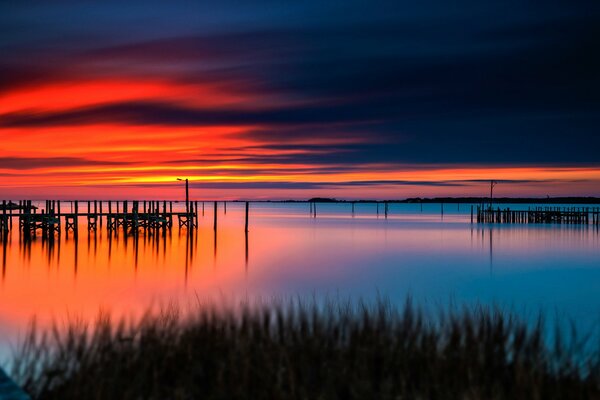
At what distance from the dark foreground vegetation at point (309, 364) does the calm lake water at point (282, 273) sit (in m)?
5.23

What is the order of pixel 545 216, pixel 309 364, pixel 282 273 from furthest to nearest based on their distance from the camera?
pixel 545 216 < pixel 282 273 < pixel 309 364

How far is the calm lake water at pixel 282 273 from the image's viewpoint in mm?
21312

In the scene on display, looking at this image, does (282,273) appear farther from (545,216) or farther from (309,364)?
(545,216)

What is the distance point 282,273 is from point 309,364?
20333 mm

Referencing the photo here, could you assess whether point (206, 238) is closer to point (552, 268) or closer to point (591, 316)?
point (552, 268)

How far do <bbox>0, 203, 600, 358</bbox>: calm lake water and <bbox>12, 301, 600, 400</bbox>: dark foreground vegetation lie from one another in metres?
5.23

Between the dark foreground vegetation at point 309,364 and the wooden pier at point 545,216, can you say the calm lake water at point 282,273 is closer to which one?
the dark foreground vegetation at point 309,364

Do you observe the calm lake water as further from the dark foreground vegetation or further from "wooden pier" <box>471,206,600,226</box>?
"wooden pier" <box>471,206,600,226</box>

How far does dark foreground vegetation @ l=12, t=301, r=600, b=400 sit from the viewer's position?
7.64 m

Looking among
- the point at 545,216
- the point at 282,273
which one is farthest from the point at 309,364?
the point at 545,216

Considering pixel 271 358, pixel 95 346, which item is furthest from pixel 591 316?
pixel 95 346

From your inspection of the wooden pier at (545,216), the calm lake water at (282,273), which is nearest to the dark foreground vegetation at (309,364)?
the calm lake water at (282,273)

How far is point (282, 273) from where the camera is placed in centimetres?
2898

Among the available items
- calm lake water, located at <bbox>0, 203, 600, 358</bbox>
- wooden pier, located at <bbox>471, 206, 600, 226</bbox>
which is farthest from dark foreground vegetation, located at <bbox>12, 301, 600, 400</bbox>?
wooden pier, located at <bbox>471, 206, 600, 226</bbox>
